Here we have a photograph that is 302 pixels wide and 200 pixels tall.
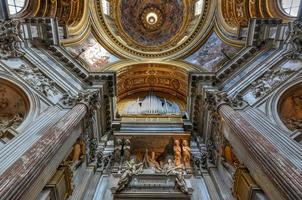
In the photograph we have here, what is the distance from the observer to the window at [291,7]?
43.9ft

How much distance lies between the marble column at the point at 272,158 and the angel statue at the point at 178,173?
10.1 ft

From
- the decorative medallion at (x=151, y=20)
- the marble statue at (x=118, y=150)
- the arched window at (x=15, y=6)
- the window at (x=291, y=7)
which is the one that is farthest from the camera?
the decorative medallion at (x=151, y=20)

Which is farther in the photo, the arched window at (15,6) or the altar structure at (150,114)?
the arched window at (15,6)

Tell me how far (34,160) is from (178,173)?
610cm

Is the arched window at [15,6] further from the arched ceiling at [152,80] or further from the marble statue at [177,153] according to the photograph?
the marble statue at [177,153]

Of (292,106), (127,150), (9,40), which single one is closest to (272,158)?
(292,106)

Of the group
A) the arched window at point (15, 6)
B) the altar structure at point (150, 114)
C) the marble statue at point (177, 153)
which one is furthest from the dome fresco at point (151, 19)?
the marble statue at point (177, 153)

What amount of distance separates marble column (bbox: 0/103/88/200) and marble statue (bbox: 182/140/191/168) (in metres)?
5.62

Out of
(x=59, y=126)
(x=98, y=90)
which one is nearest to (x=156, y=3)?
(x=98, y=90)

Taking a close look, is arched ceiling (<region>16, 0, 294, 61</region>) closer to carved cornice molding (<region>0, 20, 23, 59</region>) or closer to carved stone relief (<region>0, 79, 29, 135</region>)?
carved cornice molding (<region>0, 20, 23, 59</region>)

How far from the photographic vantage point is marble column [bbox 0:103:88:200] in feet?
17.9

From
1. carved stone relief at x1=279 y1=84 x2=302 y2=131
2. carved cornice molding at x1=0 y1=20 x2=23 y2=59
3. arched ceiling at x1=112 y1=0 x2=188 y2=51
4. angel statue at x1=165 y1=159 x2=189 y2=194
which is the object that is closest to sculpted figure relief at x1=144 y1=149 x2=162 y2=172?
angel statue at x1=165 y1=159 x2=189 y2=194

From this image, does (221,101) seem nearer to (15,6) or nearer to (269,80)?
(269,80)

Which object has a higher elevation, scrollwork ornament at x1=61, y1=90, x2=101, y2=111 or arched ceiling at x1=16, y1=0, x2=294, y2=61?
arched ceiling at x1=16, y1=0, x2=294, y2=61
